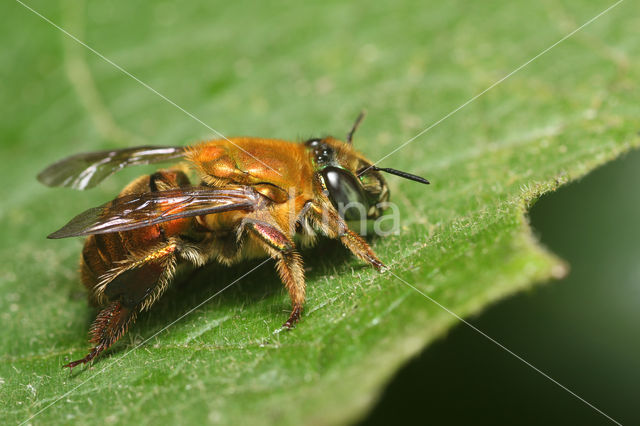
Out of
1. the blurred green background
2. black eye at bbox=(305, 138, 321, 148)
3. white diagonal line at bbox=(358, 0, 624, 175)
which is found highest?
black eye at bbox=(305, 138, 321, 148)

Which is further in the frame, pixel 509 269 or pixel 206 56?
pixel 206 56

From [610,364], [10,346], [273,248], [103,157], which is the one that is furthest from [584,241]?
[10,346]

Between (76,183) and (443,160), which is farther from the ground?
(76,183)

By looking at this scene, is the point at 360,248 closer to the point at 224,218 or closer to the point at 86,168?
the point at 224,218

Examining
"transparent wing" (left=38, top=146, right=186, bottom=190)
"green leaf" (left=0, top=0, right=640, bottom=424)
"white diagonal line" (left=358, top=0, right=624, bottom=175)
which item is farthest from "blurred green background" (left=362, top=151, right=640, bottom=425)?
"transparent wing" (left=38, top=146, right=186, bottom=190)

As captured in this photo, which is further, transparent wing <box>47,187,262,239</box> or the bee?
the bee

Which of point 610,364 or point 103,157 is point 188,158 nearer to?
point 103,157

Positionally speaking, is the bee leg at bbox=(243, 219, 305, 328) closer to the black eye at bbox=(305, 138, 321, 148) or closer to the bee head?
the bee head
